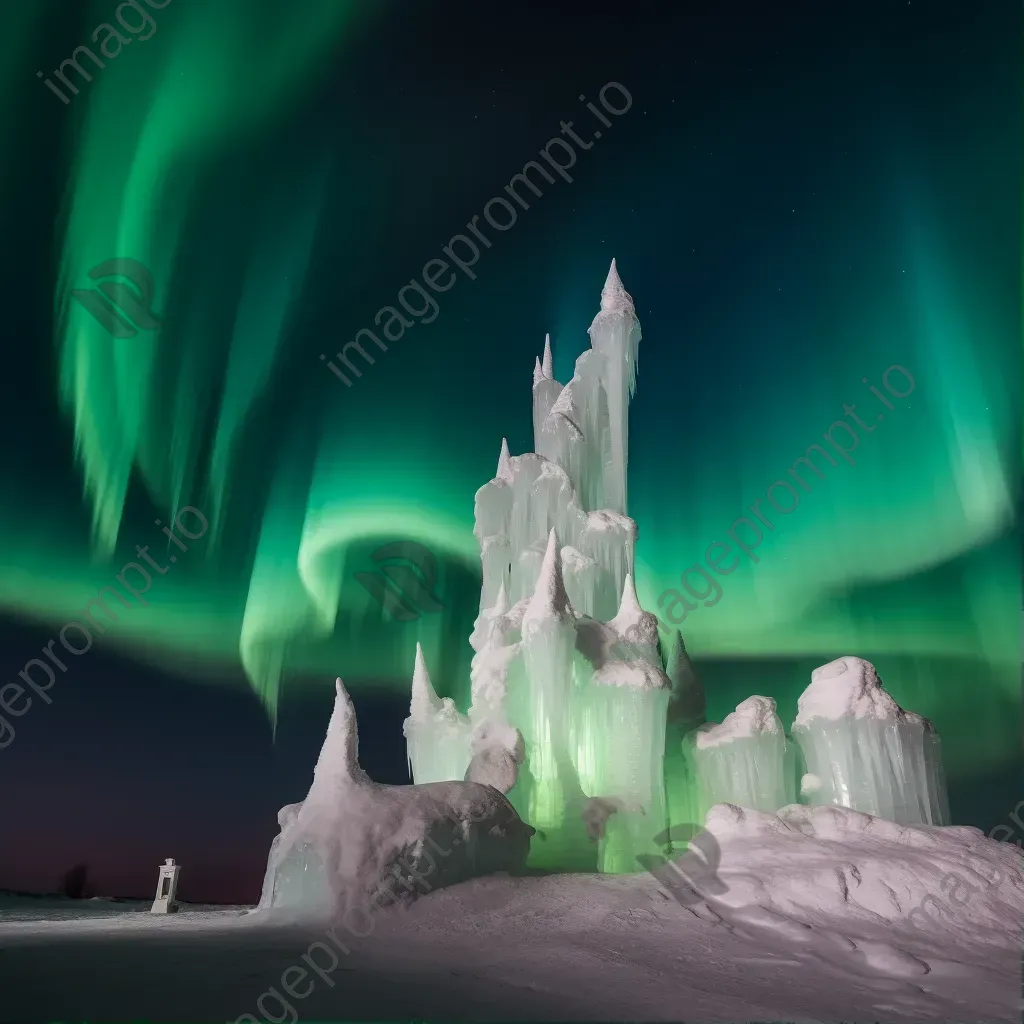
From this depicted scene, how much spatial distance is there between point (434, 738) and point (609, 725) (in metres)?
7.16

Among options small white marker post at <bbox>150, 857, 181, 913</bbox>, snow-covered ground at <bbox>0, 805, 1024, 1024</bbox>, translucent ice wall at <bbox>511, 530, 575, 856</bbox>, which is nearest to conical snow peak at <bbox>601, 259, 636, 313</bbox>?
translucent ice wall at <bbox>511, 530, 575, 856</bbox>

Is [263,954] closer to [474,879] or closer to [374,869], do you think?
[374,869]

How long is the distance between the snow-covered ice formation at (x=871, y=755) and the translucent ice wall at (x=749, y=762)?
0.94 meters

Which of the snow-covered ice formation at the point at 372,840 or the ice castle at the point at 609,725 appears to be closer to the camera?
the snow-covered ice formation at the point at 372,840

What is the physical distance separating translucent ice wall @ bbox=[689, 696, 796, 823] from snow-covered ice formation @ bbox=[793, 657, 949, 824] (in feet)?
3.08

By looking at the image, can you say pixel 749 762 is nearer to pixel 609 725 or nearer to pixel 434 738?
pixel 609 725

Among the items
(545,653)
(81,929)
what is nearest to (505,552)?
(545,653)

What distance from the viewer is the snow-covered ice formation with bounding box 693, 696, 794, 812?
2648 centimetres

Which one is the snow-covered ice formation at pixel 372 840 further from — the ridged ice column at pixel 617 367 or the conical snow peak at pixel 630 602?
the ridged ice column at pixel 617 367

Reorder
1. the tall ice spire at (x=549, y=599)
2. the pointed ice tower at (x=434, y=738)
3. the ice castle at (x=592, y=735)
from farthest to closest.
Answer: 1. the pointed ice tower at (x=434, y=738)
2. the tall ice spire at (x=549, y=599)
3. the ice castle at (x=592, y=735)

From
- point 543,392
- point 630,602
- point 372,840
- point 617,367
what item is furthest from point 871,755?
point 543,392

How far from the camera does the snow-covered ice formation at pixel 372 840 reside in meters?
15.5

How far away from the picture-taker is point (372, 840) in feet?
52.6

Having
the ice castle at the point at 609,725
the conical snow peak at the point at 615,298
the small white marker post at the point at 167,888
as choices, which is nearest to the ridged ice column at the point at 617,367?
the conical snow peak at the point at 615,298
